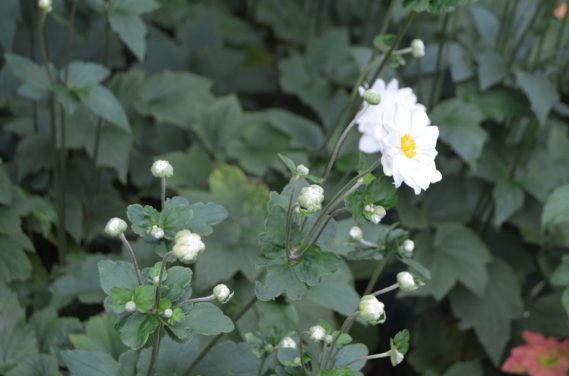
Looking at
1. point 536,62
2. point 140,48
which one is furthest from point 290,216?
point 536,62

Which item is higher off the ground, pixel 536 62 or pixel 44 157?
pixel 536 62

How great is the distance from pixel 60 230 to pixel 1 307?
47cm

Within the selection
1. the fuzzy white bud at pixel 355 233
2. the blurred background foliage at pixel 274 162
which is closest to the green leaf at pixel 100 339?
the blurred background foliage at pixel 274 162

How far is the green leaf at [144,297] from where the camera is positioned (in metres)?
0.99

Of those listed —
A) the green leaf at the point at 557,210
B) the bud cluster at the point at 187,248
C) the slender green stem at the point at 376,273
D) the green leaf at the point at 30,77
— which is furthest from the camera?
the green leaf at the point at 557,210

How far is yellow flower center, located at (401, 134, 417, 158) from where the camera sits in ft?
3.62

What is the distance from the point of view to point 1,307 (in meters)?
1.71

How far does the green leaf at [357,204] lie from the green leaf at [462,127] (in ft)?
4.05

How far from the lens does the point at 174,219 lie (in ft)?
3.48

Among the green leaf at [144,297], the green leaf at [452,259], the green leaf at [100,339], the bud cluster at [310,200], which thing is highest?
the bud cluster at [310,200]

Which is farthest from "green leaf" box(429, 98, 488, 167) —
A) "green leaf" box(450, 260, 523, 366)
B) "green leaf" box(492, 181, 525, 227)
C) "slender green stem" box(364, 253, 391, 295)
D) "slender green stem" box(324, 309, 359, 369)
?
"slender green stem" box(324, 309, 359, 369)

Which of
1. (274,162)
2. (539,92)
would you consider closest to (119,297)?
(274,162)

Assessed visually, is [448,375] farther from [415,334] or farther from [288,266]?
[288,266]

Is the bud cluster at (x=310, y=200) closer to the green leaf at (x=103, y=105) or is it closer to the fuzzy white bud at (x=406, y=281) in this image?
the fuzzy white bud at (x=406, y=281)
